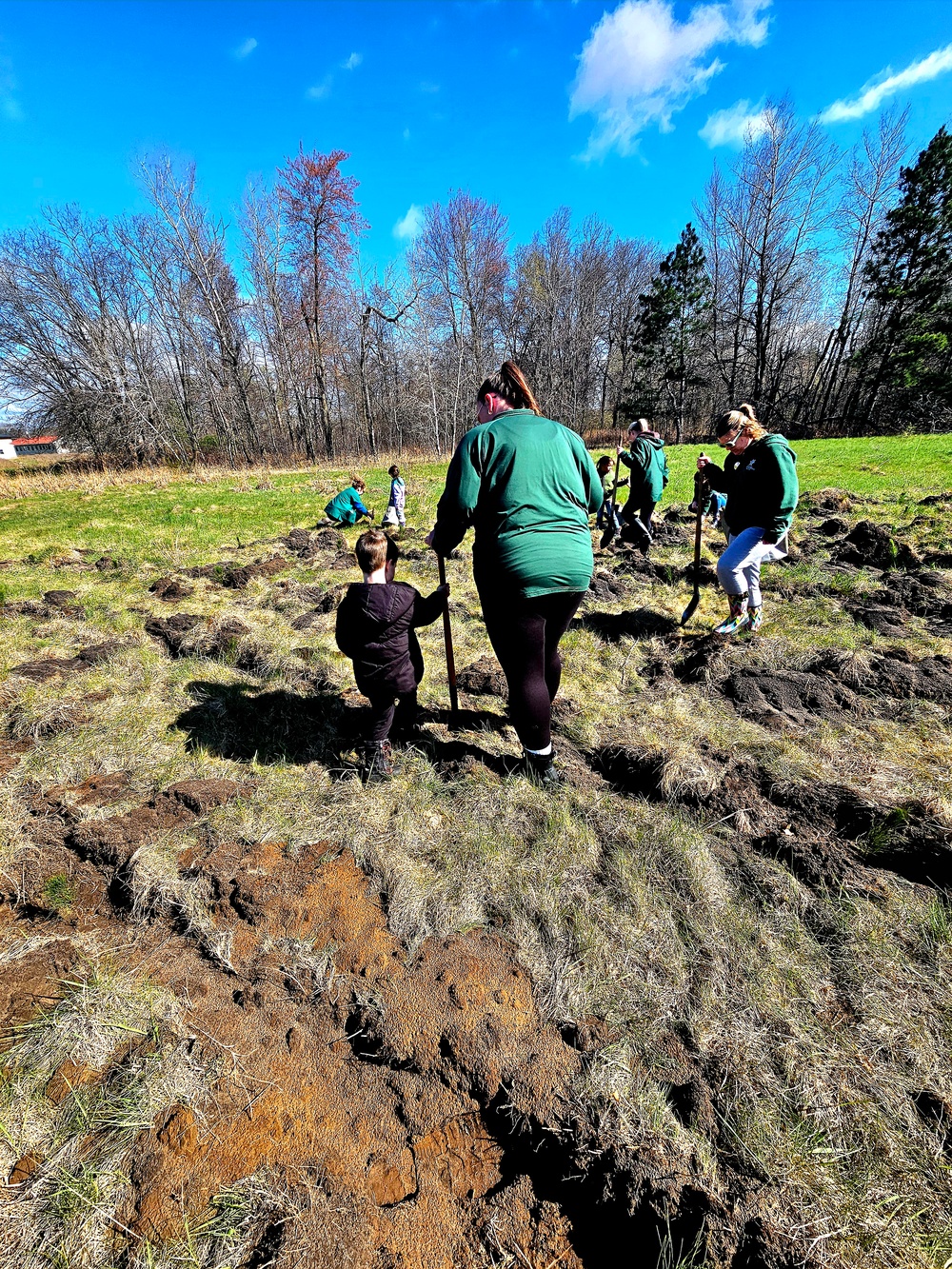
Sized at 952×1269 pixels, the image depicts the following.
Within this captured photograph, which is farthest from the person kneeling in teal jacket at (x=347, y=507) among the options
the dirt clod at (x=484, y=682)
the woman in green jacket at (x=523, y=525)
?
the woman in green jacket at (x=523, y=525)

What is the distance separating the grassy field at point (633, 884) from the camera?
1405 millimetres

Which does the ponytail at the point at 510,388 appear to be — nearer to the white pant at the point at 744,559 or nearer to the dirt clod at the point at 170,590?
the white pant at the point at 744,559

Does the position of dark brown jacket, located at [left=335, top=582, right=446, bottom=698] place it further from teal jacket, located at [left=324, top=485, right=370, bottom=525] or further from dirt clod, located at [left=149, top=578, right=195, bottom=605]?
teal jacket, located at [left=324, top=485, right=370, bottom=525]

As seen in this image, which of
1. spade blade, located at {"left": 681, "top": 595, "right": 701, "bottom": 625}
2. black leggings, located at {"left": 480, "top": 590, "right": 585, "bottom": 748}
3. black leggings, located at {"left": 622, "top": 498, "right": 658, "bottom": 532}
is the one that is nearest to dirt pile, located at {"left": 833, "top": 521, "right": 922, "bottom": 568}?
black leggings, located at {"left": 622, "top": 498, "right": 658, "bottom": 532}

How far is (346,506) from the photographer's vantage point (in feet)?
33.0

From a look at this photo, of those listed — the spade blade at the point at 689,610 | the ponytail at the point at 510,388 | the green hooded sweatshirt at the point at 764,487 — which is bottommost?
the spade blade at the point at 689,610

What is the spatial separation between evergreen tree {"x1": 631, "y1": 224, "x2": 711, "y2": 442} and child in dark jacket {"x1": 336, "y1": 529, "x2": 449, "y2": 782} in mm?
34276

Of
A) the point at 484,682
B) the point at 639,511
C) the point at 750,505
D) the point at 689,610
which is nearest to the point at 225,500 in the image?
the point at 639,511

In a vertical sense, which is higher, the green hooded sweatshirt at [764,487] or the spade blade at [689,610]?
the green hooded sweatshirt at [764,487]

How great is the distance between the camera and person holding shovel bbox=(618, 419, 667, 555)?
702 cm

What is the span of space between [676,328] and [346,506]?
108ft

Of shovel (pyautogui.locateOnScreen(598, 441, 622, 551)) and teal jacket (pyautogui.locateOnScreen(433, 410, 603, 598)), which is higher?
teal jacket (pyautogui.locateOnScreen(433, 410, 603, 598))

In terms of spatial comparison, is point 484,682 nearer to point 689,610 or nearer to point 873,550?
point 689,610

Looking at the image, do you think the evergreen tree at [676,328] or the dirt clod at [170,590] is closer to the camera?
the dirt clod at [170,590]
